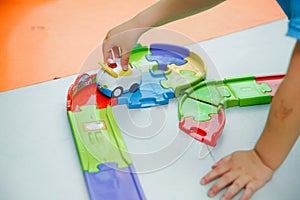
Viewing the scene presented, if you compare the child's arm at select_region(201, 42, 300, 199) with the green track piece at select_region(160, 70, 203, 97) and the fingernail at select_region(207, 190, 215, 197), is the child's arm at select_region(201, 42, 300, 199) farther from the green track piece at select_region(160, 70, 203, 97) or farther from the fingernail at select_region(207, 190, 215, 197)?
the green track piece at select_region(160, 70, 203, 97)

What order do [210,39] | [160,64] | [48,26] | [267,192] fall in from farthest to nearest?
[48,26], [210,39], [160,64], [267,192]

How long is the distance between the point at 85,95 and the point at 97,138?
0.43ft

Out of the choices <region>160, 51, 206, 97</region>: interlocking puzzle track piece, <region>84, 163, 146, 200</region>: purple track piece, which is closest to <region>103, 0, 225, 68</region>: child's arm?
<region>160, 51, 206, 97</region>: interlocking puzzle track piece

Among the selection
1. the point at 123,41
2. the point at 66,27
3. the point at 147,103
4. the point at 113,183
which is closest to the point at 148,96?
the point at 147,103

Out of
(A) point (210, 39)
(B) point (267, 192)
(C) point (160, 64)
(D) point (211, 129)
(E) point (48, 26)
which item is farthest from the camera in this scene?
Answer: (E) point (48, 26)

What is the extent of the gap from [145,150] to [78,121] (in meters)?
0.14

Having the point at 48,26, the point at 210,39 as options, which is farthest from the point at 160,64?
the point at 48,26

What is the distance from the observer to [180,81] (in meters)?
0.88

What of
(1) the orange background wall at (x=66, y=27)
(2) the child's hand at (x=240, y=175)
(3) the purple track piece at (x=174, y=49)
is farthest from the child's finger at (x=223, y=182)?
(1) the orange background wall at (x=66, y=27)

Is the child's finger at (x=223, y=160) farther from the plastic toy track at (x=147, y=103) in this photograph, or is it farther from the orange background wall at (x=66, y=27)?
the orange background wall at (x=66, y=27)

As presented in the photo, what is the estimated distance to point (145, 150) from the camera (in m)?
0.75

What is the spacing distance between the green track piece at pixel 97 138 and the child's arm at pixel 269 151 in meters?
0.15

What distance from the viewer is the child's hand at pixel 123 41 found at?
81 cm

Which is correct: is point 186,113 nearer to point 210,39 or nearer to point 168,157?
point 168,157
